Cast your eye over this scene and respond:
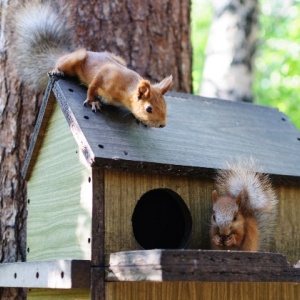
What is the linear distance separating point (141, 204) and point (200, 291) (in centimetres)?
69

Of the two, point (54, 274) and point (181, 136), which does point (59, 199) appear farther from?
point (181, 136)

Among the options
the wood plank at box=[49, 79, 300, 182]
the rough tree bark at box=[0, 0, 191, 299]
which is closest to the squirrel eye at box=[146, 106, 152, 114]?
the wood plank at box=[49, 79, 300, 182]

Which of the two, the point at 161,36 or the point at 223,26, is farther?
the point at 223,26

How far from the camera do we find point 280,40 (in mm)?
11336

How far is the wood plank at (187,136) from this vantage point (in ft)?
10.1

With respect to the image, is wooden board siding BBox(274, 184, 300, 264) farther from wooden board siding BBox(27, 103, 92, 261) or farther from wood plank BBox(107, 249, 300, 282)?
wooden board siding BBox(27, 103, 92, 261)

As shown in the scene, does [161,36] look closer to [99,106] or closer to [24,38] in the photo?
[24,38]

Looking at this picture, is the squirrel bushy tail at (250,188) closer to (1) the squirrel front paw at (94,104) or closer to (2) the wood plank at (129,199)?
(2) the wood plank at (129,199)

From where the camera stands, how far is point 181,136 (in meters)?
3.44

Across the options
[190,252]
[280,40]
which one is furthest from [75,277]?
[280,40]

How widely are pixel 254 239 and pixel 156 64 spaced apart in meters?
1.62

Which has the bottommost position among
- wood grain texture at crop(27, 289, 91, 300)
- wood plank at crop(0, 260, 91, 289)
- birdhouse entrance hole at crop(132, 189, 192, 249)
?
wood grain texture at crop(27, 289, 91, 300)

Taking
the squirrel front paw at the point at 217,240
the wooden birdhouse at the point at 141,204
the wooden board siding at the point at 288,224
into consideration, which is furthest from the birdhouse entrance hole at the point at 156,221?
the wooden board siding at the point at 288,224

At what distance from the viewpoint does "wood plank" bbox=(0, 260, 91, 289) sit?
2867mm
